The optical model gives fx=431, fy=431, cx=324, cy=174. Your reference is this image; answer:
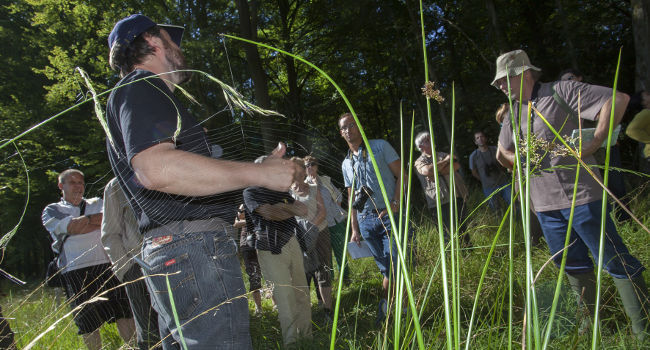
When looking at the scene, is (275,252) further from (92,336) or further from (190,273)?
(190,273)

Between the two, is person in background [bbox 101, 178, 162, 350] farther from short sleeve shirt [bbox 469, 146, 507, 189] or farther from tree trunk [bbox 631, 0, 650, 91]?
tree trunk [bbox 631, 0, 650, 91]

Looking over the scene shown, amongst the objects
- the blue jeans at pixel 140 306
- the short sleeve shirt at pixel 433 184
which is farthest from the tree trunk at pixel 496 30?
the blue jeans at pixel 140 306

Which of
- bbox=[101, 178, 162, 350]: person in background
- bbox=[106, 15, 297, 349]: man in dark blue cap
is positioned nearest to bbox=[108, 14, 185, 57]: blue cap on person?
bbox=[106, 15, 297, 349]: man in dark blue cap

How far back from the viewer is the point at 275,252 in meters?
3.39

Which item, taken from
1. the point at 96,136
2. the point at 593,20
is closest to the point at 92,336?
the point at 96,136

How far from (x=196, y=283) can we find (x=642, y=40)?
25.1ft

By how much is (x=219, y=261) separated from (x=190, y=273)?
0.35ft

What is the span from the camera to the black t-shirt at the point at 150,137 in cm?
128

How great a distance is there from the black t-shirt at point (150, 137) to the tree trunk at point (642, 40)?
23.6ft

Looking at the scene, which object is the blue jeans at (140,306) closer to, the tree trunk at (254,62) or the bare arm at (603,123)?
A: the bare arm at (603,123)

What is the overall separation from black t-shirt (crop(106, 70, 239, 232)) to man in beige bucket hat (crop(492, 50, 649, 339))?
161 centimetres

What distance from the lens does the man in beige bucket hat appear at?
88.5 inches

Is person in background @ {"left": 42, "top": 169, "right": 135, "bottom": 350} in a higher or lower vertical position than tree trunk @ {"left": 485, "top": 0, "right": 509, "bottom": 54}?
lower

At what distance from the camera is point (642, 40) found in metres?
6.48
